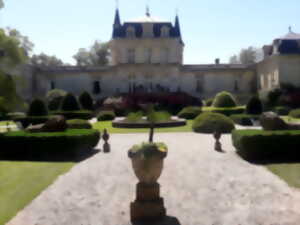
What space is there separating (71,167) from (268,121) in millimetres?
8056

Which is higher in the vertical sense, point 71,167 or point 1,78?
point 1,78

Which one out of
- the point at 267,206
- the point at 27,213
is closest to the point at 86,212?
the point at 27,213

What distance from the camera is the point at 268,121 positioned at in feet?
48.1

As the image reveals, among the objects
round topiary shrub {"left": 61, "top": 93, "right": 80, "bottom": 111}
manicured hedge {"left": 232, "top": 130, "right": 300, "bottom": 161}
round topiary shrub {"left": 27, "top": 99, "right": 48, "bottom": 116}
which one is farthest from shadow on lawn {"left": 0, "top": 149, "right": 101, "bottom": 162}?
round topiary shrub {"left": 61, "top": 93, "right": 80, "bottom": 111}

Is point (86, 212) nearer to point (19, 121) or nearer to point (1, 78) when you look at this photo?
point (1, 78)

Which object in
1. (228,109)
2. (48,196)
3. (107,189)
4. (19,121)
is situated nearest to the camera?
(48,196)

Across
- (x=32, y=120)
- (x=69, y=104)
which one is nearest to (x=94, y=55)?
(x=69, y=104)

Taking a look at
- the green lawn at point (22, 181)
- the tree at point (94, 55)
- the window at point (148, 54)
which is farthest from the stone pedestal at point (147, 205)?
the tree at point (94, 55)

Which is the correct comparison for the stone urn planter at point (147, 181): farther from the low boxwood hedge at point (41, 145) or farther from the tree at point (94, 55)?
the tree at point (94, 55)

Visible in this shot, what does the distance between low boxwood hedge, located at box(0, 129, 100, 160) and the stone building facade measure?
29.7 metres

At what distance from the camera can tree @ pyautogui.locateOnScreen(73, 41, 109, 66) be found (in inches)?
2484

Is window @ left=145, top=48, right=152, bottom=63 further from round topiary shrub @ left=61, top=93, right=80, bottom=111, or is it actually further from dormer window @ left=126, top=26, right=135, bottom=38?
round topiary shrub @ left=61, top=93, right=80, bottom=111

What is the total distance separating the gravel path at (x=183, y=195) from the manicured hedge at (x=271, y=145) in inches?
20.8

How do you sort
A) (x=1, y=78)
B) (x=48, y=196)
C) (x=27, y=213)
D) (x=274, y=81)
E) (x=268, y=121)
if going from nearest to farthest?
1. (x=27, y=213)
2. (x=48, y=196)
3. (x=268, y=121)
4. (x=1, y=78)
5. (x=274, y=81)
